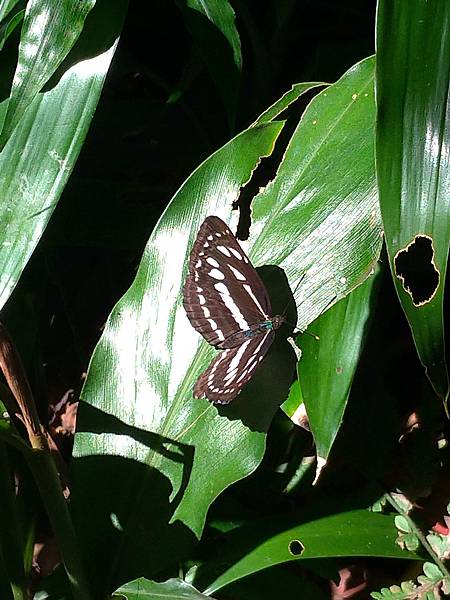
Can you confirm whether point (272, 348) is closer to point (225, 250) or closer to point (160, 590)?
point (225, 250)

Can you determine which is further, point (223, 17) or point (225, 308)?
point (223, 17)

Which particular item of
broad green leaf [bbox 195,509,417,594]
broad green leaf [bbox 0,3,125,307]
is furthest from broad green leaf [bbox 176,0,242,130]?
broad green leaf [bbox 195,509,417,594]

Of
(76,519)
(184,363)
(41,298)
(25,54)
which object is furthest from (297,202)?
(41,298)

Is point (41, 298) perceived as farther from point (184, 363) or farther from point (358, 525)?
point (358, 525)

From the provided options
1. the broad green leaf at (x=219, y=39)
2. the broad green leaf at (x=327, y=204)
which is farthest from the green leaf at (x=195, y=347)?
the broad green leaf at (x=219, y=39)

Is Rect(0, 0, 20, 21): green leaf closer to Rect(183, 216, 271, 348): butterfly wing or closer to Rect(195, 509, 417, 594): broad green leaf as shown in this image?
Rect(183, 216, 271, 348): butterfly wing

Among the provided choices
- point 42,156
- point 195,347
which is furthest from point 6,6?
point 195,347
